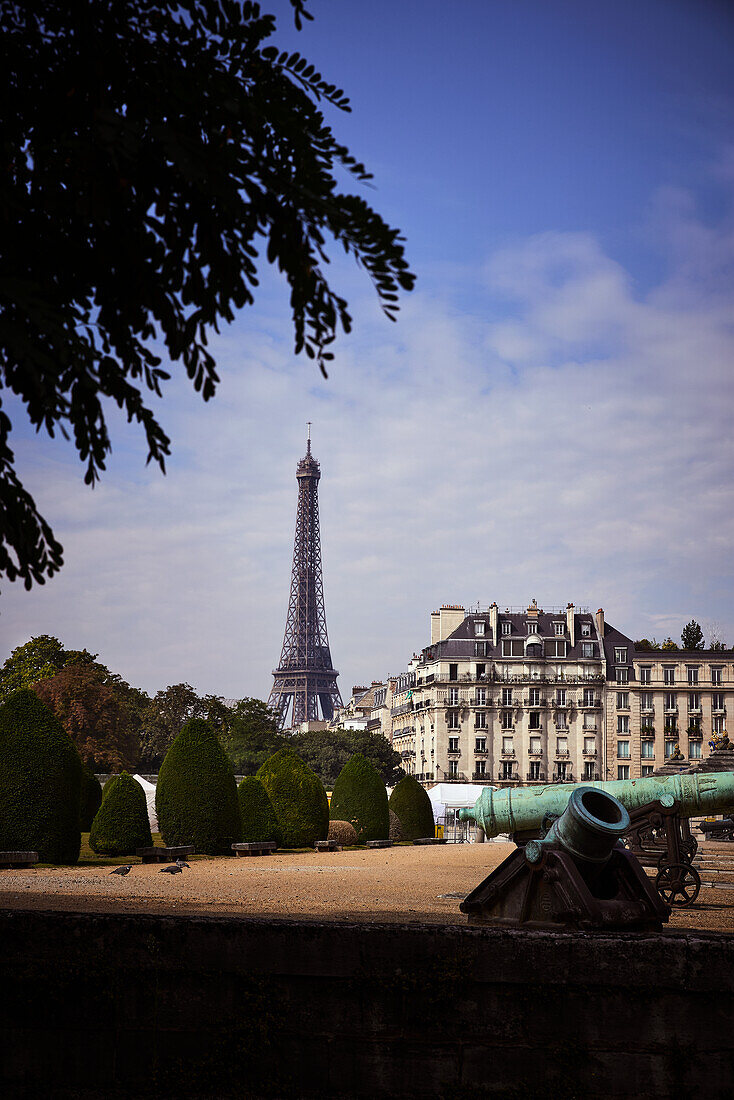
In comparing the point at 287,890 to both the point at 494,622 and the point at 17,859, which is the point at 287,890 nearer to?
the point at 17,859

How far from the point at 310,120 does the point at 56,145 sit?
113 cm

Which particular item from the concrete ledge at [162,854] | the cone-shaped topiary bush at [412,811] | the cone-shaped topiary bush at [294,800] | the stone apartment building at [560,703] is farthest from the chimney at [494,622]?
the concrete ledge at [162,854]

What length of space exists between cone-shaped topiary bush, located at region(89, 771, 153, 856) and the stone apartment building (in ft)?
186

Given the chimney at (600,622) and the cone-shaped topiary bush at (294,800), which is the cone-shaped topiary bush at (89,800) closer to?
the cone-shaped topiary bush at (294,800)

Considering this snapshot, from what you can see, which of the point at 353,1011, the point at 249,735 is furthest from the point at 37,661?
the point at 353,1011

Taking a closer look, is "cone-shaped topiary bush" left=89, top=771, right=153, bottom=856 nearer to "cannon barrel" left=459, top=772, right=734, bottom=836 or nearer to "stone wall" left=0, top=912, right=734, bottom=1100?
"cannon barrel" left=459, top=772, right=734, bottom=836

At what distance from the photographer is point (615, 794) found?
Result: 16.3 meters

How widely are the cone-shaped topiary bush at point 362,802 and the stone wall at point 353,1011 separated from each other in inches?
1103

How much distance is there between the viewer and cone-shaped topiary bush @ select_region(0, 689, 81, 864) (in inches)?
875

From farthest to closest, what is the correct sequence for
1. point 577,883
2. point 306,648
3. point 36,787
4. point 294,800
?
1. point 306,648
2. point 294,800
3. point 36,787
4. point 577,883

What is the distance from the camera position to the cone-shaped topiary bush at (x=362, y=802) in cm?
3403

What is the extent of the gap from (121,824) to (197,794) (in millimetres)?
2004

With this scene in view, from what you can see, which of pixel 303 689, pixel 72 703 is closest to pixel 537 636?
pixel 72 703

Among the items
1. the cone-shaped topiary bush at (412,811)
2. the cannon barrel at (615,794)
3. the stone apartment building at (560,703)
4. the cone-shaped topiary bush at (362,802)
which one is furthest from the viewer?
the stone apartment building at (560,703)
